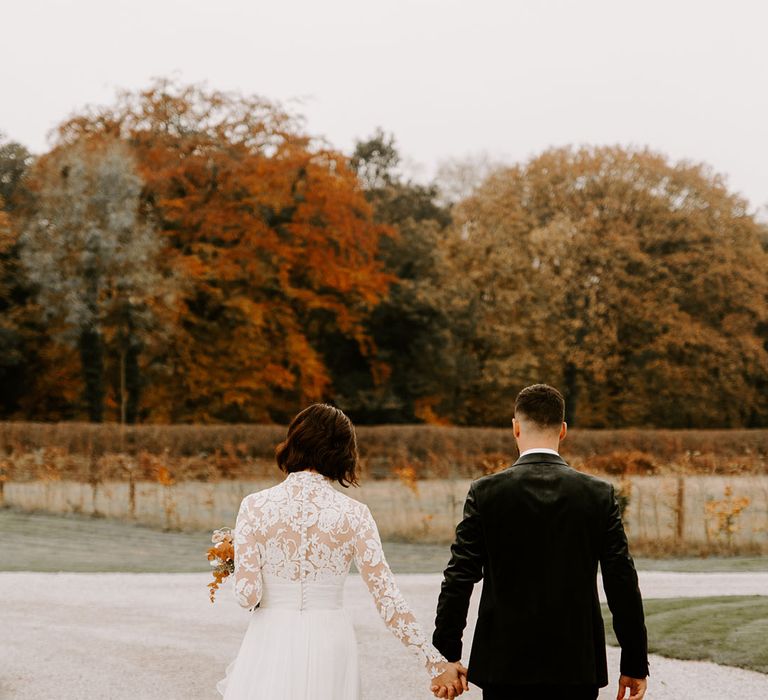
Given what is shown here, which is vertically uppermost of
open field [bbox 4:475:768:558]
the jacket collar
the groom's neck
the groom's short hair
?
the groom's short hair

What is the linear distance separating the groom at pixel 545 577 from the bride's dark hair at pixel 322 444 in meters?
0.52

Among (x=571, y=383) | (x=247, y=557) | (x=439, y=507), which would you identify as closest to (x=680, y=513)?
(x=439, y=507)

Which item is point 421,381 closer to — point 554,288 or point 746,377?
point 554,288

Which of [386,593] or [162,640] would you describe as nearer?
[386,593]

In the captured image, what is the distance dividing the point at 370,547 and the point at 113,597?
874 cm

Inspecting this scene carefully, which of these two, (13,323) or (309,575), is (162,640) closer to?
(309,575)

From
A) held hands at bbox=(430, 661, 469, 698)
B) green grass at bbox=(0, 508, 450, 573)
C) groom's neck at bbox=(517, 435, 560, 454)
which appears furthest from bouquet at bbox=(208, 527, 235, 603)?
green grass at bbox=(0, 508, 450, 573)

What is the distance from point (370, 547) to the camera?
4219mm

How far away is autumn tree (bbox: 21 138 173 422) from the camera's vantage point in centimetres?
3478

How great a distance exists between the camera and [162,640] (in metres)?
9.66

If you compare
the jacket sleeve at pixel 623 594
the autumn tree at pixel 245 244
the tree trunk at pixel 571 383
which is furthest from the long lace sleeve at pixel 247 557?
the tree trunk at pixel 571 383

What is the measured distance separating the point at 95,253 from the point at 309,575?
105ft

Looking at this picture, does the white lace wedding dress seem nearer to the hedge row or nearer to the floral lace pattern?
the floral lace pattern

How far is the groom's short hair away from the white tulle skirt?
958mm
